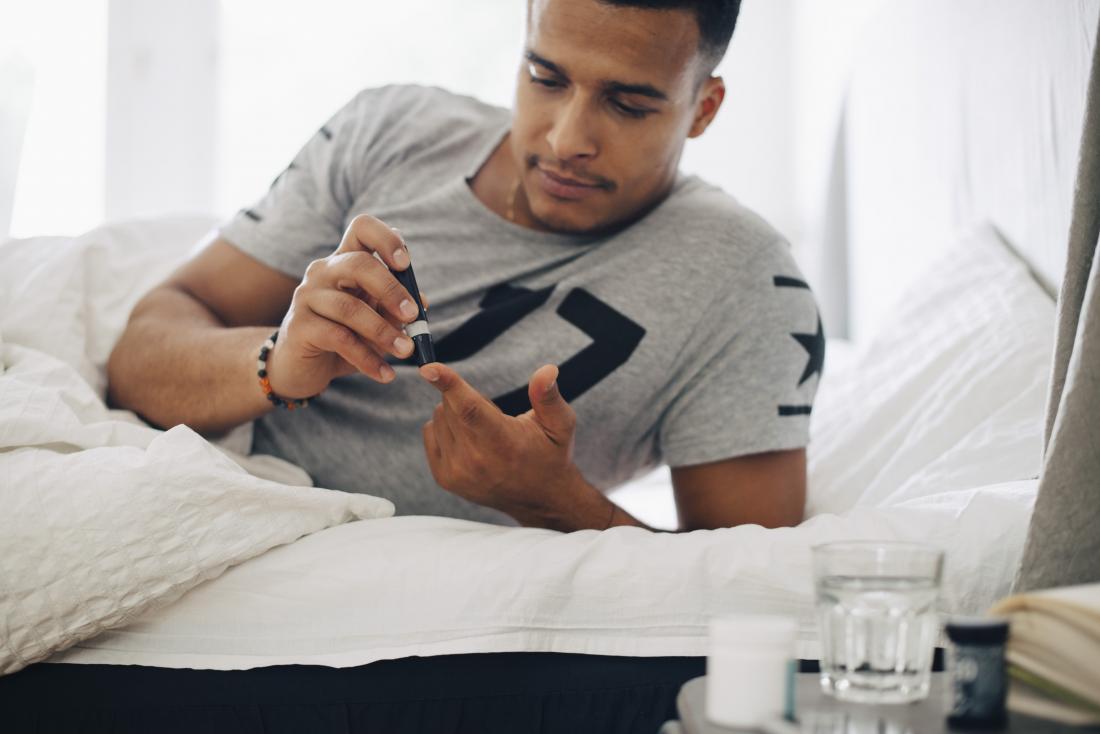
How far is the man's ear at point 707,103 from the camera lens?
131 cm

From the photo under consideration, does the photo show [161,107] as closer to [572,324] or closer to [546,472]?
[572,324]

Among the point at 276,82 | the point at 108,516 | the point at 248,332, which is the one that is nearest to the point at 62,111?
the point at 276,82

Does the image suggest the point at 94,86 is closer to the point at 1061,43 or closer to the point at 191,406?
the point at 191,406

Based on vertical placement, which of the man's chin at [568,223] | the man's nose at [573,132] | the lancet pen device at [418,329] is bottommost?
the lancet pen device at [418,329]

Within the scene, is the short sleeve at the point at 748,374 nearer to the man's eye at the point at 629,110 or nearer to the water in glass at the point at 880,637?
the man's eye at the point at 629,110

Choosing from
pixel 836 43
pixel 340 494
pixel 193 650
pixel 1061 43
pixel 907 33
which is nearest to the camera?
pixel 193 650

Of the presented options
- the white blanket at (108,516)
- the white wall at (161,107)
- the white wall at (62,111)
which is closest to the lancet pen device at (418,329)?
the white blanket at (108,516)

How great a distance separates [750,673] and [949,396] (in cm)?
79

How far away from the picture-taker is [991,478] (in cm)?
104

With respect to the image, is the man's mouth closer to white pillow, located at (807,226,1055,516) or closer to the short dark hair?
the short dark hair

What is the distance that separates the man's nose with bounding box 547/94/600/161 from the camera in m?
1.15

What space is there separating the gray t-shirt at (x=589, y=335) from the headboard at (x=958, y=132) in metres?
0.32

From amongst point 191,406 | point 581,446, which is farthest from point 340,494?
point 581,446

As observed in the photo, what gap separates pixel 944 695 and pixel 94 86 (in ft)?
9.10
